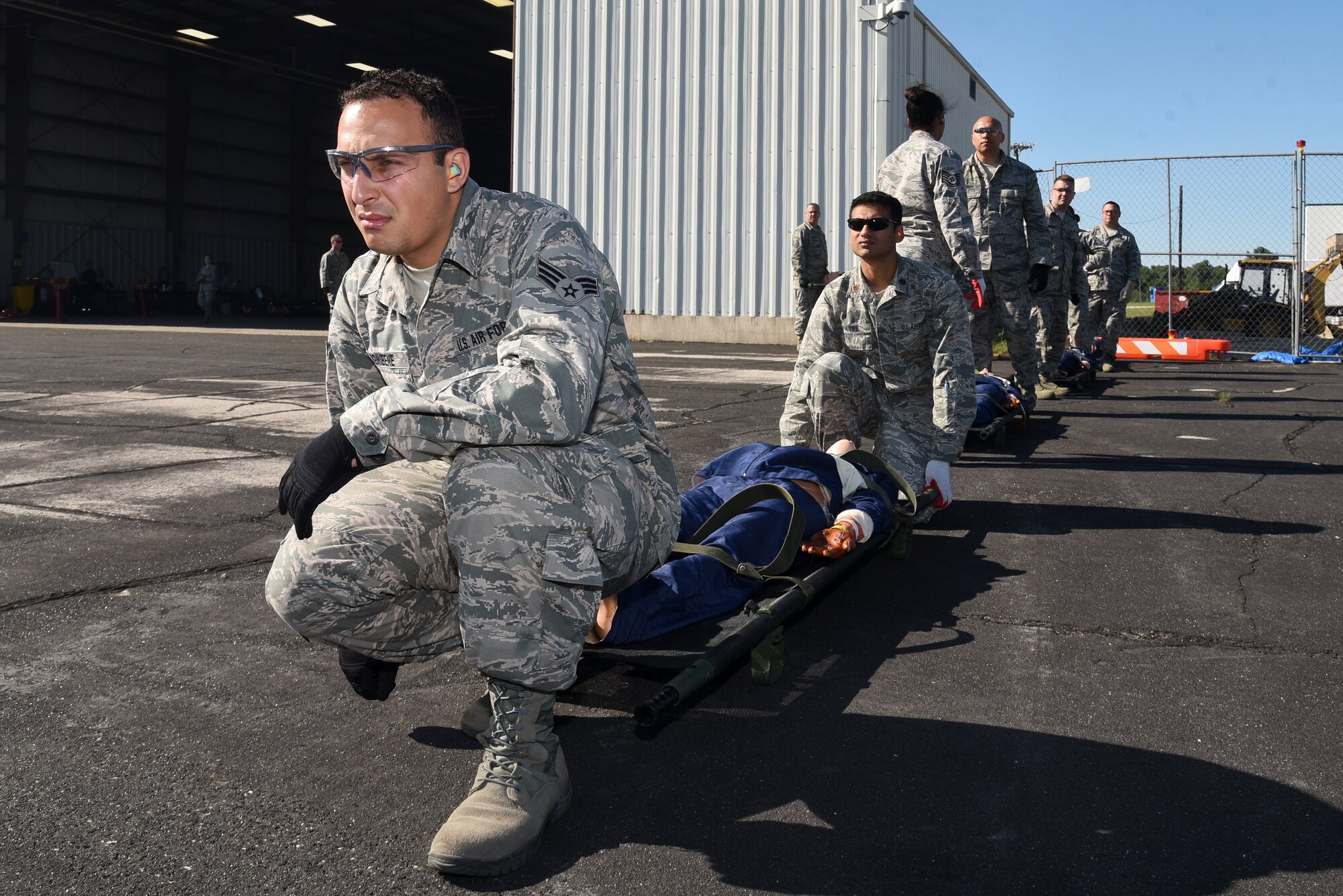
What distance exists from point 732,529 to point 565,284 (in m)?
1.17

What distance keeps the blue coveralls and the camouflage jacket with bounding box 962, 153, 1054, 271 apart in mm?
4337

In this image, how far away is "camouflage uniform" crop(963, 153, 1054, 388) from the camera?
796cm

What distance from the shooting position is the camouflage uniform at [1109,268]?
43.3 feet

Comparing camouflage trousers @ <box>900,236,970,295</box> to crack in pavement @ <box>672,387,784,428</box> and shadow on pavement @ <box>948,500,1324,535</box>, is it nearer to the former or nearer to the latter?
crack in pavement @ <box>672,387,784,428</box>

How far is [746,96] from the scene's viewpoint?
690 inches

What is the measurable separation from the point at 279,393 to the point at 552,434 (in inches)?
320

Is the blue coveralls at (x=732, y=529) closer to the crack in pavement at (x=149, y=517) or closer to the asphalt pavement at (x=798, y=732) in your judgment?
the asphalt pavement at (x=798, y=732)

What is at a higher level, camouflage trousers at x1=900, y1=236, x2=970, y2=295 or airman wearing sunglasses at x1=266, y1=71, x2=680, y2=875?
camouflage trousers at x1=900, y1=236, x2=970, y2=295

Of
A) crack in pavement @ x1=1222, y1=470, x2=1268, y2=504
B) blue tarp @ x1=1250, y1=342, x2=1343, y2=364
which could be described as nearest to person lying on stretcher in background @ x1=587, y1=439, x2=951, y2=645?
crack in pavement @ x1=1222, y1=470, x2=1268, y2=504

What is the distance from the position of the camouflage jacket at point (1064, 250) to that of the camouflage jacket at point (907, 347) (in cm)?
589

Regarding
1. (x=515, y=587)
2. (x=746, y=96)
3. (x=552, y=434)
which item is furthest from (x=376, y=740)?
(x=746, y=96)

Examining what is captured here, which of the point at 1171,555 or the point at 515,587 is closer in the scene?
the point at 515,587

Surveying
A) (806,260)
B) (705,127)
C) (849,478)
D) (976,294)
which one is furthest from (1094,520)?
(705,127)

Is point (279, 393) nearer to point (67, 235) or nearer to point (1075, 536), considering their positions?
point (1075, 536)
